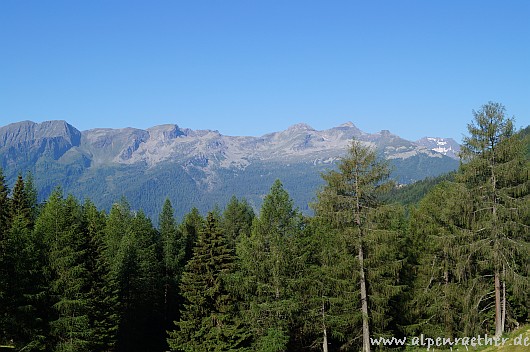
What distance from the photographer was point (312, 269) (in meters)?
32.3

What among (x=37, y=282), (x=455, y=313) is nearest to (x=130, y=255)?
(x=37, y=282)

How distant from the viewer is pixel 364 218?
29.6 meters

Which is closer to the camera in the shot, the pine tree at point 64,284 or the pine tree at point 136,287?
the pine tree at point 64,284

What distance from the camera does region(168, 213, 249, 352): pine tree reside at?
33250 mm

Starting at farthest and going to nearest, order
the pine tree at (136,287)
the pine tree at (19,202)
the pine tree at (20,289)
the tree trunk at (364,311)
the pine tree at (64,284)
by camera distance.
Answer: the pine tree at (19,202) < the pine tree at (136,287) < the pine tree at (64,284) < the tree trunk at (364,311) < the pine tree at (20,289)

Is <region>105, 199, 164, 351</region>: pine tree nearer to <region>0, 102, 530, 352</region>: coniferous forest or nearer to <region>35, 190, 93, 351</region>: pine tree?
<region>0, 102, 530, 352</region>: coniferous forest

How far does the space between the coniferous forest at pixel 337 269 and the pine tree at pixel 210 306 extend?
0.29ft

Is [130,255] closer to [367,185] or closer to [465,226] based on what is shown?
[367,185]

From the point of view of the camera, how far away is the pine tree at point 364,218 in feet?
95.7

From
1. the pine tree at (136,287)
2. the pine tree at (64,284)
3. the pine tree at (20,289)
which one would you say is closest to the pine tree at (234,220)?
the pine tree at (136,287)

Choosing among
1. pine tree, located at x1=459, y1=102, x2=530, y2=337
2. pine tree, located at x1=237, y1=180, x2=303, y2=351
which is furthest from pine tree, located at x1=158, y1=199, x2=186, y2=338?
pine tree, located at x1=459, y1=102, x2=530, y2=337

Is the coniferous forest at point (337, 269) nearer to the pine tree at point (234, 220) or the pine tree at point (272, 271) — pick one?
the pine tree at point (272, 271)

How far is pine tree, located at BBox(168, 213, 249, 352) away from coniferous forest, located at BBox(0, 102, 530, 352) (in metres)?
0.09

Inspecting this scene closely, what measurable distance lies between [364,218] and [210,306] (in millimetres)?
13093
